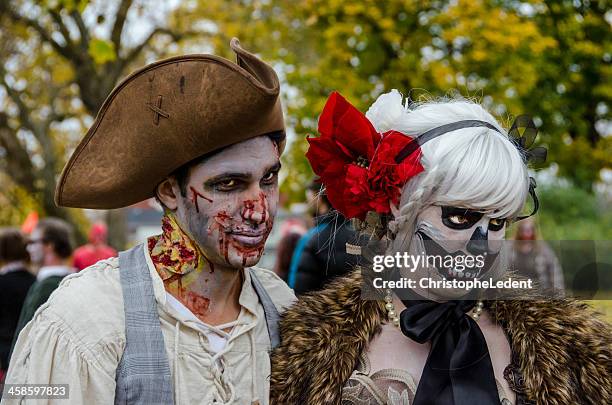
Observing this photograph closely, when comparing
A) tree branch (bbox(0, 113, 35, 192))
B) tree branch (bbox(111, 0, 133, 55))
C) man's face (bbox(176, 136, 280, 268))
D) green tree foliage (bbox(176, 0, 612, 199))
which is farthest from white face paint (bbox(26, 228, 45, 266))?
tree branch (bbox(0, 113, 35, 192))

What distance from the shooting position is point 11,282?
5.27 metres

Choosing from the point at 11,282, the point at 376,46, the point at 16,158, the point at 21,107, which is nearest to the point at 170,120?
the point at 11,282

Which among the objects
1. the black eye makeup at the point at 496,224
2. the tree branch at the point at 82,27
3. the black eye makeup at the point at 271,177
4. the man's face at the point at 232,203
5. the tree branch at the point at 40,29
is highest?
the tree branch at the point at 40,29

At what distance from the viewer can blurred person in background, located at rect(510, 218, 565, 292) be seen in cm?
227

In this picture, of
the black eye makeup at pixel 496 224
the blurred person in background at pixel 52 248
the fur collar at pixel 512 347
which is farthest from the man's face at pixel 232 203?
the blurred person in background at pixel 52 248

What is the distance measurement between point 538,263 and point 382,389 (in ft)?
2.08

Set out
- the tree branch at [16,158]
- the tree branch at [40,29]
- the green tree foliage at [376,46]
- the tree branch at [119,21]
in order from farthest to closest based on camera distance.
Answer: the tree branch at [16,158], the tree branch at [119,21], the tree branch at [40,29], the green tree foliage at [376,46]

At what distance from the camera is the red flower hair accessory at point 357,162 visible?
218cm

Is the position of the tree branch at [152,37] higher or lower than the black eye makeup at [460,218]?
higher

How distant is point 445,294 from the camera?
2141 mm

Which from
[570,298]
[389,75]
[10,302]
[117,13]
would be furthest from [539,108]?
[570,298]

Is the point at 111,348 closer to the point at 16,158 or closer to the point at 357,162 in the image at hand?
the point at 357,162

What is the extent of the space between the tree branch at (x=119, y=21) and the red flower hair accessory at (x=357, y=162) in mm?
8463

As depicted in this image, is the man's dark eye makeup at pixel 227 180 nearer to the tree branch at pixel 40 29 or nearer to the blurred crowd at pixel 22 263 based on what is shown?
the blurred crowd at pixel 22 263
